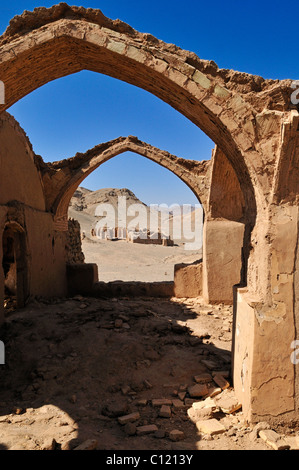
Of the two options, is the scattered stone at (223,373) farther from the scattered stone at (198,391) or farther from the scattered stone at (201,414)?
the scattered stone at (201,414)

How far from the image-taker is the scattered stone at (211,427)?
3.13m

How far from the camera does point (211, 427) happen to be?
3186mm

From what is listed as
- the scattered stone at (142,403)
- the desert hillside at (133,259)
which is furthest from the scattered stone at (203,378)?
the desert hillside at (133,259)

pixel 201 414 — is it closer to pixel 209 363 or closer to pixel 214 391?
pixel 214 391

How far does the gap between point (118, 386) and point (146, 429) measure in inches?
37.9

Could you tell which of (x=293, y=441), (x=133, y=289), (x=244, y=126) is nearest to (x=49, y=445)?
(x=293, y=441)

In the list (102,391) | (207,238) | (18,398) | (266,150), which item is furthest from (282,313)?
(207,238)

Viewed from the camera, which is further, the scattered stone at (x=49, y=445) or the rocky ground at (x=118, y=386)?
the rocky ground at (x=118, y=386)

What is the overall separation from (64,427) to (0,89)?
4049 millimetres

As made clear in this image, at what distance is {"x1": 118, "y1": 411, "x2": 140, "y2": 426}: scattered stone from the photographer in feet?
11.1

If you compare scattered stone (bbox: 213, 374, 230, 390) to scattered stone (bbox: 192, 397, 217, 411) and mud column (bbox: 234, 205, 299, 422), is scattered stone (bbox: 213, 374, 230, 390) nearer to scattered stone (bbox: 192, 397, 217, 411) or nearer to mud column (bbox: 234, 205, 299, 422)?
scattered stone (bbox: 192, 397, 217, 411)

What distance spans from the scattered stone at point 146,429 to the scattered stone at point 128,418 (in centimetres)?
18

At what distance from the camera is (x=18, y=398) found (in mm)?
3971
